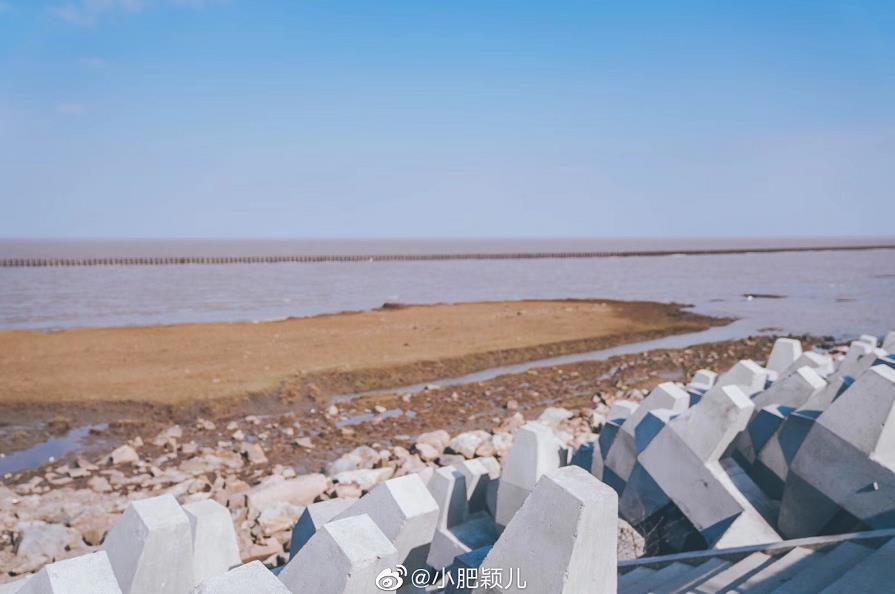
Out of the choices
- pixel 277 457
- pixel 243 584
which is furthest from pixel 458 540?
pixel 277 457

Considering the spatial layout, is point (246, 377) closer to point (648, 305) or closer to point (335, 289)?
point (648, 305)

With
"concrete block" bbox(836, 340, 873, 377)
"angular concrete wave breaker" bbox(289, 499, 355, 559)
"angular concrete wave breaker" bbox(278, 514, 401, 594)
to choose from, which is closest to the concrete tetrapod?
"concrete block" bbox(836, 340, 873, 377)

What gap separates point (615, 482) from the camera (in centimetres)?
547

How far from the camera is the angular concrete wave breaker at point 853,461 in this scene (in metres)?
3.69

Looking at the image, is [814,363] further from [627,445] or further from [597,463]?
[627,445]

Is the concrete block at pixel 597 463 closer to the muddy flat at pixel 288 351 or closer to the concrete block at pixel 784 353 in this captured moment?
the concrete block at pixel 784 353

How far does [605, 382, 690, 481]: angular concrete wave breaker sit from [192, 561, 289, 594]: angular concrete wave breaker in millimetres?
3804

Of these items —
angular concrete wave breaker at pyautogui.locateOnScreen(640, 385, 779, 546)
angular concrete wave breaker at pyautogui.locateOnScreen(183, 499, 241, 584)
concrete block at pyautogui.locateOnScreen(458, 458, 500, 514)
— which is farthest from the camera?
concrete block at pyautogui.locateOnScreen(458, 458, 500, 514)

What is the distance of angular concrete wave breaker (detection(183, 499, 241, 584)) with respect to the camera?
11.5ft

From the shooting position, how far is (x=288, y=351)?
17.4 meters

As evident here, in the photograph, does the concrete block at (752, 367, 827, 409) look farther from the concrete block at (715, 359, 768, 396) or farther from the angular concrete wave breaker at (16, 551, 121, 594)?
the angular concrete wave breaker at (16, 551, 121, 594)

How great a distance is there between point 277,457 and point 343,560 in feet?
26.7

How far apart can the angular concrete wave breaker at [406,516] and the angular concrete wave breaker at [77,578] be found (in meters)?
1.10

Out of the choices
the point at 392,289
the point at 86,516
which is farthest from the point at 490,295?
the point at 86,516
